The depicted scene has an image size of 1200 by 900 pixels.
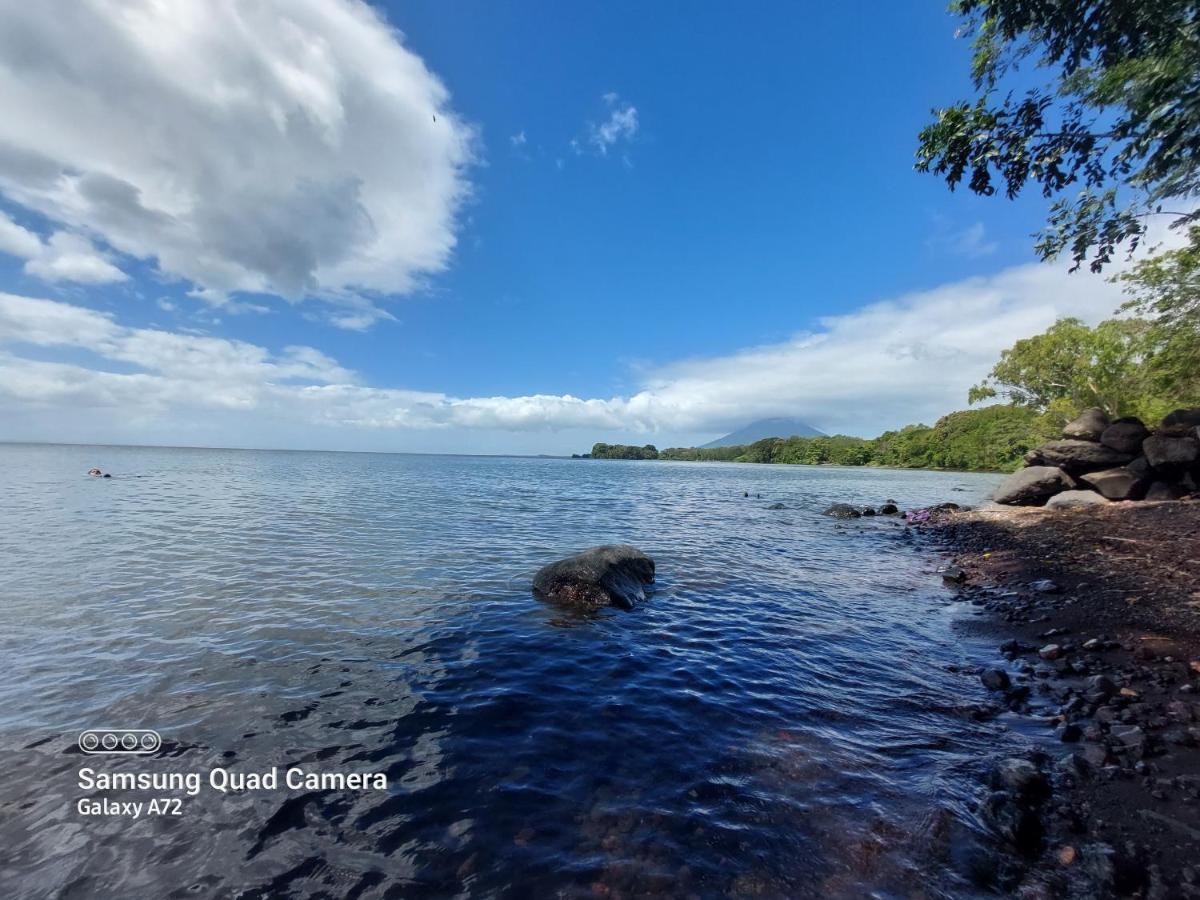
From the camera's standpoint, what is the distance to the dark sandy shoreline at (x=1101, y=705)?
448 centimetres

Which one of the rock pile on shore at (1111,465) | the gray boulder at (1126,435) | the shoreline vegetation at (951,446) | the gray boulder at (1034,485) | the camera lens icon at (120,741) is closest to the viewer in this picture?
the camera lens icon at (120,741)

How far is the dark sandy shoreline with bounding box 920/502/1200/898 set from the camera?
14.7 ft

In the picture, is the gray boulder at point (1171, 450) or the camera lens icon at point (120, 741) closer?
the camera lens icon at point (120, 741)

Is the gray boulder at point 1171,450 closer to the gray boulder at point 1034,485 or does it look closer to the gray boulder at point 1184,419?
the gray boulder at point 1184,419

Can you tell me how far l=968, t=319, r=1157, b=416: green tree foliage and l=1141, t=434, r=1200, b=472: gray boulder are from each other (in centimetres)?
1426

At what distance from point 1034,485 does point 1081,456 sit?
2.87m

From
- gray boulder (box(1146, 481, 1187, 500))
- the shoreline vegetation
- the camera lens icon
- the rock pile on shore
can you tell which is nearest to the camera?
the camera lens icon

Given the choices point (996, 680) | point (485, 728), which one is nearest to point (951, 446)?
point (996, 680)

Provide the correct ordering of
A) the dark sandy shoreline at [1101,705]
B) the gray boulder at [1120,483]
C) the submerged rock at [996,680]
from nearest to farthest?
1. the dark sandy shoreline at [1101,705]
2. the submerged rock at [996,680]
3. the gray boulder at [1120,483]

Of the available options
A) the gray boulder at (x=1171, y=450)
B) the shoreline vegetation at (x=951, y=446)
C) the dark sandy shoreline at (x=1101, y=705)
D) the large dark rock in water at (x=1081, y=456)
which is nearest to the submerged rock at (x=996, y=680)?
the dark sandy shoreline at (x=1101, y=705)

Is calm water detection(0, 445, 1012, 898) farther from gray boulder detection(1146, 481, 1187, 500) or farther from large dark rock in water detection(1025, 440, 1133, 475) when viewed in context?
large dark rock in water detection(1025, 440, 1133, 475)

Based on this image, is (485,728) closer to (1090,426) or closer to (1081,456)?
(1081,456)

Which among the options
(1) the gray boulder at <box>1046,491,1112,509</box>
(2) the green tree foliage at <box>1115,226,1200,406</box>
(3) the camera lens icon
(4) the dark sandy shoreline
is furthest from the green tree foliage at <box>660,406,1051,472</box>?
(3) the camera lens icon

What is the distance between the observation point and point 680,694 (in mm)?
8336
